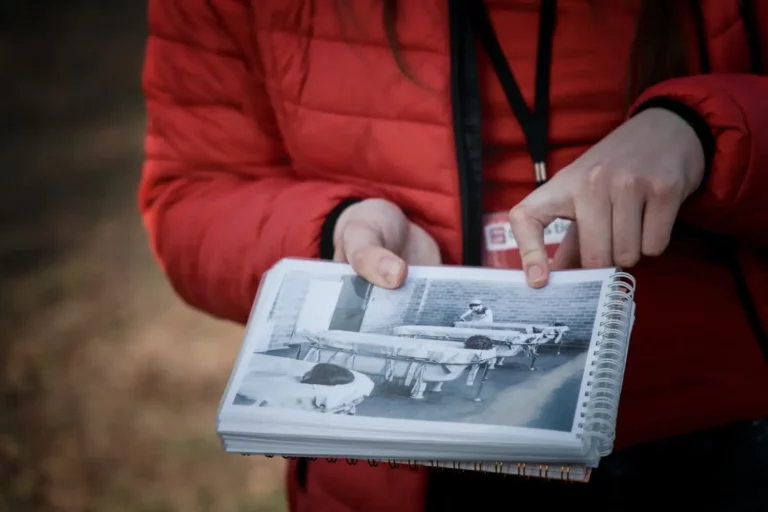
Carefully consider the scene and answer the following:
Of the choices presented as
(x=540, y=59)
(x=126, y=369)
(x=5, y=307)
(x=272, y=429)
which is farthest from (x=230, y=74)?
(x=5, y=307)

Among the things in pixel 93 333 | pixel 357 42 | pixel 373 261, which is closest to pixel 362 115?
pixel 357 42

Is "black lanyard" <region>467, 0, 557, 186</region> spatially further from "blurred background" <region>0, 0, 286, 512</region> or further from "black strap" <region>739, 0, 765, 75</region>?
"blurred background" <region>0, 0, 286, 512</region>

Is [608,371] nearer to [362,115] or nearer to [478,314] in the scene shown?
[478,314]

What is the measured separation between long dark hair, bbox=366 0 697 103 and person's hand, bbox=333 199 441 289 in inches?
9.3

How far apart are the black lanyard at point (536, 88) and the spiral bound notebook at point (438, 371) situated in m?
0.15

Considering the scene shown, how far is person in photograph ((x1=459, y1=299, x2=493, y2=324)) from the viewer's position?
21.9 inches

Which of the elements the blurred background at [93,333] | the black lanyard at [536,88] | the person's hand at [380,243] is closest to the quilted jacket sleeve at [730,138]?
the black lanyard at [536,88]

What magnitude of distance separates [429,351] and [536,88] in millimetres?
278

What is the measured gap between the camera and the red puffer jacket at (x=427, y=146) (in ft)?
2.07

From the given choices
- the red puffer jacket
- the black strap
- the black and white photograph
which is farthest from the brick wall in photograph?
the black strap

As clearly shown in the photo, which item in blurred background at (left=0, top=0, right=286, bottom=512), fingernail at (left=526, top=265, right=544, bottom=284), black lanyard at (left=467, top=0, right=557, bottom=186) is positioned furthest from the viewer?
blurred background at (left=0, top=0, right=286, bottom=512)

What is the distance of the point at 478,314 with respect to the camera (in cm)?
56

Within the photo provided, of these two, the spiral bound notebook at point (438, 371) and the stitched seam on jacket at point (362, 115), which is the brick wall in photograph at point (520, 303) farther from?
the stitched seam on jacket at point (362, 115)

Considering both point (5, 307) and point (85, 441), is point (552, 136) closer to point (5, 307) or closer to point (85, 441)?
point (85, 441)
